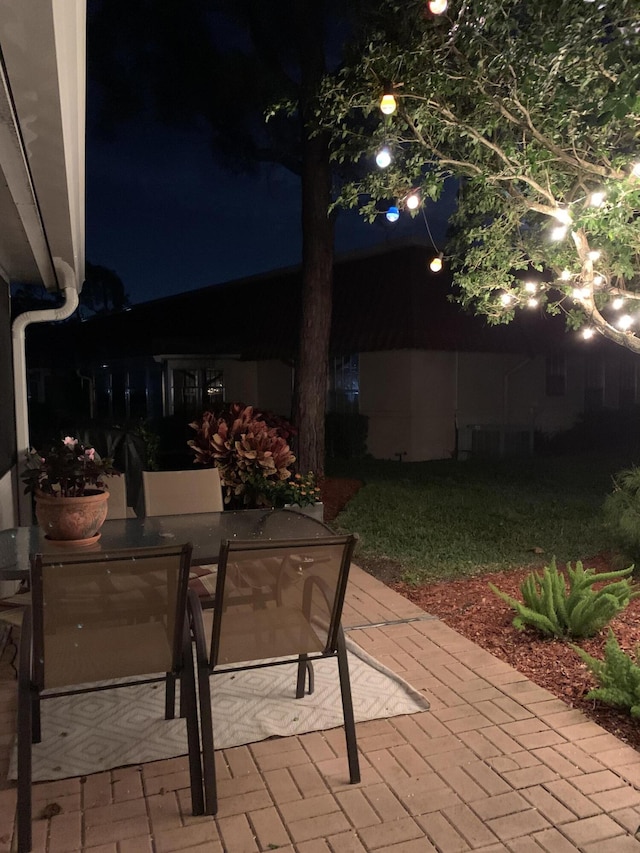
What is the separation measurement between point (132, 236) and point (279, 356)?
99.7ft

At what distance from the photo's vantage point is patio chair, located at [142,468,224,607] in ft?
16.1

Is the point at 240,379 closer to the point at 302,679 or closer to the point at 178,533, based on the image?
the point at 178,533

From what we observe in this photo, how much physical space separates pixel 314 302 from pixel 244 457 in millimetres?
3909

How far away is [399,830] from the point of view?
2580mm

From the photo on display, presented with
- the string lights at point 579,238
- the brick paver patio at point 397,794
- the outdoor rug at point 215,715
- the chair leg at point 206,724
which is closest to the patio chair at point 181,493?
the outdoor rug at point 215,715

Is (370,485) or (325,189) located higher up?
(325,189)

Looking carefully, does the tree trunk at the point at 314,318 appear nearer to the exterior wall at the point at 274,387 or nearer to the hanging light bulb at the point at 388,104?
the hanging light bulb at the point at 388,104

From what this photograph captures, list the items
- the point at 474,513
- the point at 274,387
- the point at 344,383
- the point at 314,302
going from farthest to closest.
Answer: the point at 274,387 → the point at 344,383 → the point at 314,302 → the point at 474,513

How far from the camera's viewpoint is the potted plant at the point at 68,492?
3.44m

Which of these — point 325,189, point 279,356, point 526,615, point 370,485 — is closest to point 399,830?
point 526,615

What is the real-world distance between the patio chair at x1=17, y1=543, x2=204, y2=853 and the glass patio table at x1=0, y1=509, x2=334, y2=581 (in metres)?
0.55

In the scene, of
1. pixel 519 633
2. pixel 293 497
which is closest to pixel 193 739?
pixel 519 633

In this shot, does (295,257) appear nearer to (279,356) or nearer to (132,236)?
(132,236)

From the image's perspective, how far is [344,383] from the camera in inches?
585
